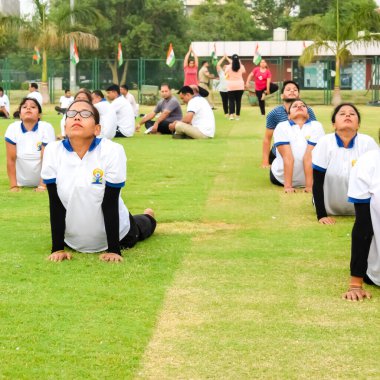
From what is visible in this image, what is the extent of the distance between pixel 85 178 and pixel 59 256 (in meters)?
0.65

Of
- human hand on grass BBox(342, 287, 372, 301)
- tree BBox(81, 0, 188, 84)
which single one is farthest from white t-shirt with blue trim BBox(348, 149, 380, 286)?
tree BBox(81, 0, 188, 84)

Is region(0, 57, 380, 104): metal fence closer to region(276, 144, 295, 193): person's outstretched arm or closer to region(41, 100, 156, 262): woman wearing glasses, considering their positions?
region(276, 144, 295, 193): person's outstretched arm

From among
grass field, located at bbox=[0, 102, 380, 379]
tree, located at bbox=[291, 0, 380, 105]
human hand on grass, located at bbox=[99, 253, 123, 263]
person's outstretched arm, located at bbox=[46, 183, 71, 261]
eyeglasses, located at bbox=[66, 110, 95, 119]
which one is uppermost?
tree, located at bbox=[291, 0, 380, 105]

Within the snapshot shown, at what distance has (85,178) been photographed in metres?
7.40

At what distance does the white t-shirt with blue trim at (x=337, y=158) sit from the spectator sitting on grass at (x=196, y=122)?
34.3 feet

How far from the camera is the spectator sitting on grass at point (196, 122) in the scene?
19.7m

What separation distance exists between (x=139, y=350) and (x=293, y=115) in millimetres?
6510

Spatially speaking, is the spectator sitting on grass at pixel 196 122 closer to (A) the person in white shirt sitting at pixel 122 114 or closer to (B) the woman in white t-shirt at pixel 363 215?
(A) the person in white shirt sitting at pixel 122 114

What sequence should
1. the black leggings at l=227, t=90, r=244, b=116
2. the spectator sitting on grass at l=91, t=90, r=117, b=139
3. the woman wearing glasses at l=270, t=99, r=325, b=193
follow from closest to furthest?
the woman wearing glasses at l=270, t=99, r=325, b=193, the spectator sitting on grass at l=91, t=90, r=117, b=139, the black leggings at l=227, t=90, r=244, b=116

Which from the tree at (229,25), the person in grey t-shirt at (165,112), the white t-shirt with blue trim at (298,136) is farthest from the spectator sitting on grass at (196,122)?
the tree at (229,25)

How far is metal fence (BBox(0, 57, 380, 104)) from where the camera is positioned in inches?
1741

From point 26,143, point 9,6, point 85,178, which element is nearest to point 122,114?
point 26,143

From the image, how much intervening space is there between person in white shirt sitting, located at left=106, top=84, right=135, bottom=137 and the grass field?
9.55 meters

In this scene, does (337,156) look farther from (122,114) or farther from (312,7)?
(312,7)
